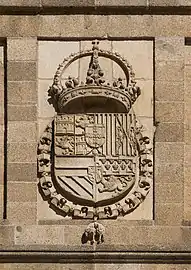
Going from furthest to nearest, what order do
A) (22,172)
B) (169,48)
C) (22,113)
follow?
(169,48) < (22,113) < (22,172)

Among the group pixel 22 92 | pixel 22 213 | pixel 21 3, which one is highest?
pixel 21 3

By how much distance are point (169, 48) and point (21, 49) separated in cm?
150

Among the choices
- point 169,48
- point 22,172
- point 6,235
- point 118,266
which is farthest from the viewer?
point 169,48

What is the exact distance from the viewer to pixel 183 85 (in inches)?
652

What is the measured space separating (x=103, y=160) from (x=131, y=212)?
0.59 m

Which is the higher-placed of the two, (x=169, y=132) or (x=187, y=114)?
(x=187, y=114)

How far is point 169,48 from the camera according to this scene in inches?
654

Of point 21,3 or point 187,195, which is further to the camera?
point 21,3

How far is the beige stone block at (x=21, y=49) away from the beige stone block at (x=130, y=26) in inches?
30.3

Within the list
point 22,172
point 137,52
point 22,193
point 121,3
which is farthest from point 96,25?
point 22,193

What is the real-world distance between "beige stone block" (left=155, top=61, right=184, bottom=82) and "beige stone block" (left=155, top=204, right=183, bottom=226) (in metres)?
1.25

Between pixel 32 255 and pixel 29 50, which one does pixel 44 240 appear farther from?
pixel 29 50

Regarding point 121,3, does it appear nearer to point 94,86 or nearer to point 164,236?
point 94,86

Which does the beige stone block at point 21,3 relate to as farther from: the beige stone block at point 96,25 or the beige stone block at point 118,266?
the beige stone block at point 118,266
